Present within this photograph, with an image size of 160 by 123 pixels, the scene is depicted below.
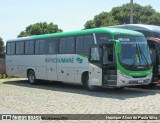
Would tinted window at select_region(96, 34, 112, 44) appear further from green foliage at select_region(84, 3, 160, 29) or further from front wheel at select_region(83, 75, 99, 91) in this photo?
green foliage at select_region(84, 3, 160, 29)

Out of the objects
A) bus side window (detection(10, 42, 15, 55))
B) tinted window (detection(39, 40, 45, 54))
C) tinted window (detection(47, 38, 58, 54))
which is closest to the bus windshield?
tinted window (detection(47, 38, 58, 54))

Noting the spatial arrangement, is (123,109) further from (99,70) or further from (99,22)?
(99,22)

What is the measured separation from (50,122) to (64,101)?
4605 mm

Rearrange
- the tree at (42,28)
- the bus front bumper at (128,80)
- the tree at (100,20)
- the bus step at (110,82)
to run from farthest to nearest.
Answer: the tree at (42,28) → the tree at (100,20) → the bus step at (110,82) → the bus front bumper at (128,80)

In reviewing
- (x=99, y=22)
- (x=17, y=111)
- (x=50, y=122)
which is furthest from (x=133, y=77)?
(x=99, y=22)

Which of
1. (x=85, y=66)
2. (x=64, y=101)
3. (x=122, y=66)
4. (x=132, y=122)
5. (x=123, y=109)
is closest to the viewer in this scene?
(x=132, y=122)

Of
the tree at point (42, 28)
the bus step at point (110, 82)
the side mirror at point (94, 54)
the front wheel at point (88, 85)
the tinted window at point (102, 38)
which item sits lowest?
the front wheel at point (88, 85)

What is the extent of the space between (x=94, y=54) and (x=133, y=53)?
1863 millimetres

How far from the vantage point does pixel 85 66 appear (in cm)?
1820

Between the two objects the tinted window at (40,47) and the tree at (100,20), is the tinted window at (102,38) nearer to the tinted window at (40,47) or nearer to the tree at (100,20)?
the tinted window at (40,47)

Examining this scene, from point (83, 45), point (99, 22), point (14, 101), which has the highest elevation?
point (99, 22)

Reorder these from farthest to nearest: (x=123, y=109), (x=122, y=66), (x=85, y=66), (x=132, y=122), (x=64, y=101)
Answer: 1. (x=85, y=66)
2. (x=122, y=66)
3. (x=64, y=101)
4. (x=123, y=109)
5. (x=132, y=122)

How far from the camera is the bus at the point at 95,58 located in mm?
16484

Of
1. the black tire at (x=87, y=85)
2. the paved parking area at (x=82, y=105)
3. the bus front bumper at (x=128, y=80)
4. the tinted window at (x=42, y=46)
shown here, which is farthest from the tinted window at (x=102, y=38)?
the tinted window at (x=42, y=46)
